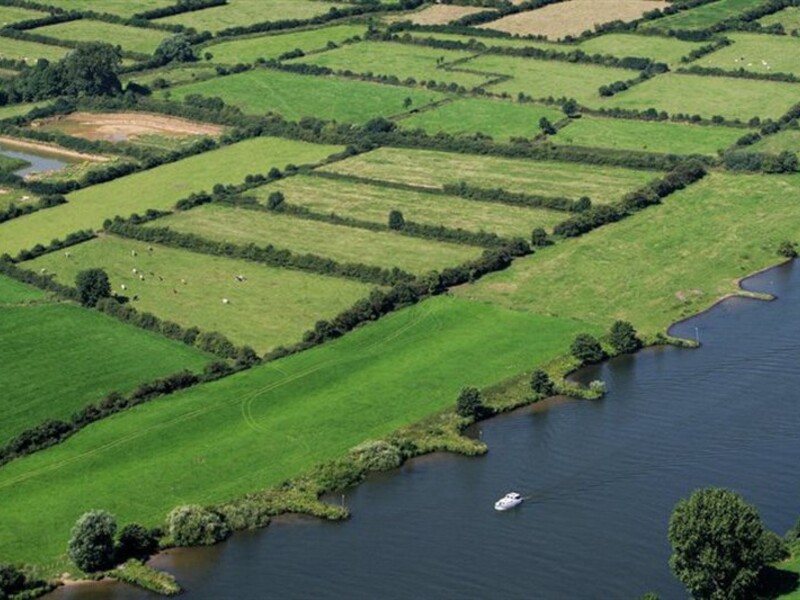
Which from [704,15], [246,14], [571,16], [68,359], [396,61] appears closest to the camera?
[68,359]

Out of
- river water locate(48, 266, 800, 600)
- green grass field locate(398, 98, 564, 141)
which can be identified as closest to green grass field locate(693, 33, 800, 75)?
green grass field locate(398, 98, 564, 141)

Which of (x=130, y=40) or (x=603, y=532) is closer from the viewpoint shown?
(x=603, y=532)

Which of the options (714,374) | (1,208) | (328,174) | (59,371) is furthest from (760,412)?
(1,208)

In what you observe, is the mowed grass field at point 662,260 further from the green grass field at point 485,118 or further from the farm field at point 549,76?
the farm field at point 549,76

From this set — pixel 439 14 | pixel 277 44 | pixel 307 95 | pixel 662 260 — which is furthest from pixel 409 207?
pixel 439 14

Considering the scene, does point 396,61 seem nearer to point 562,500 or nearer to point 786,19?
point 786,19

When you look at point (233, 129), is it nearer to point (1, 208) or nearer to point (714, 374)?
point (1, 208)
